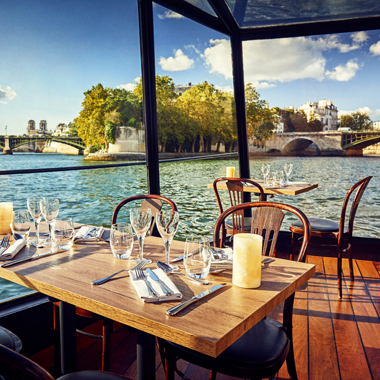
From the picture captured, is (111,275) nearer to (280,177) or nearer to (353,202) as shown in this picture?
(353,202)

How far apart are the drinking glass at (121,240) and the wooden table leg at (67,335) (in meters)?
0.33

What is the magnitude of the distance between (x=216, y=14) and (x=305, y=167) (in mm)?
2209

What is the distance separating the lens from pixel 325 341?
205cm

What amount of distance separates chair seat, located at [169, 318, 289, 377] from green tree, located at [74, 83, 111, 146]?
1934 mm

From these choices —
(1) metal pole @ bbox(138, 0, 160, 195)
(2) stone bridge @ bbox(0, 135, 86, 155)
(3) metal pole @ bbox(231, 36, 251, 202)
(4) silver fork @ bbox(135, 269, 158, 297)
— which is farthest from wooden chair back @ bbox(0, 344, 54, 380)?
(3) metal pole @ bbox(231, 36, 251, 202)

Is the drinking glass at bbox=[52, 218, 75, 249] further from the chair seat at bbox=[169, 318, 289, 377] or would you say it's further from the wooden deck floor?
the wooden deck floor

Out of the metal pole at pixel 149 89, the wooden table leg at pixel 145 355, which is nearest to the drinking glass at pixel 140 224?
the wooden table leg at pixel 145 355

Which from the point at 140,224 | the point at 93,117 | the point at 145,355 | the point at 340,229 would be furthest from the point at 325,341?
the point at 93,117

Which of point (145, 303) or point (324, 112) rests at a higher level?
point (324, 112)

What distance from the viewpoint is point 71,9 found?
4160 millimetres

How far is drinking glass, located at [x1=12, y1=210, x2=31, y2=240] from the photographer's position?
140 centimetres

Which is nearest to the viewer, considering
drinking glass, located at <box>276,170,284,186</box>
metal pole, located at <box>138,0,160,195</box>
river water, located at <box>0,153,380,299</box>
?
metal pole, located at <box>138,0,160,195</box>

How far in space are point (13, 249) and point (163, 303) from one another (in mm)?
677

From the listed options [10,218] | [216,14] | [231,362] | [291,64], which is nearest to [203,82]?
[291,64]
